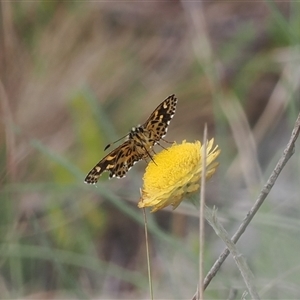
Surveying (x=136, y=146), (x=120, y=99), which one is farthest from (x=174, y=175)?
(x=120, y=99)

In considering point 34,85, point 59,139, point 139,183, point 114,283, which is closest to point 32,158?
point 59,139

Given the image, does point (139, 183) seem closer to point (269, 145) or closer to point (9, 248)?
point (9, 248)

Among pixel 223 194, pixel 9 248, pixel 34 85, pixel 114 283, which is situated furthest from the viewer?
pixel 34 85

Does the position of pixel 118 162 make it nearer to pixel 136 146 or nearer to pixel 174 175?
pixel 136 146

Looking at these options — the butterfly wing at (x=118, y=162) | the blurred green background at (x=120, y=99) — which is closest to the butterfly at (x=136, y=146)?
the butterfly wing at (x=118, y=162)

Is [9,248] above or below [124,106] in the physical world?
below

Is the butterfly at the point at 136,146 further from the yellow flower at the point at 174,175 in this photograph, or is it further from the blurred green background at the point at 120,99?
the blurred green background at the point at 120,99

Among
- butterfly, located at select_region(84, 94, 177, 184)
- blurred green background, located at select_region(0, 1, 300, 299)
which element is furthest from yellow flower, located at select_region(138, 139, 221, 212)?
blurred green background, located at select_region(0, 1, 300, 299)
